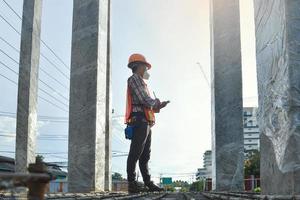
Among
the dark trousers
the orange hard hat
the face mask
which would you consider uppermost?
the orange hard hat

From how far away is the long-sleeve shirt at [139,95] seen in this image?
5.25 meters

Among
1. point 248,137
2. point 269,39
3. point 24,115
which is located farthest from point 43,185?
point 248,137

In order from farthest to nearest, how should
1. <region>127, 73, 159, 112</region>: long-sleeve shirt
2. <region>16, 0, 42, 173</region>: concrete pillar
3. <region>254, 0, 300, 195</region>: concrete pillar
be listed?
<region>16, 0, 42, 173</region>: concrete pillar < <region>127, 73, 159, 112</region>: long-sleeve shirt < <region>254, 0, 300, 195</region>: concrete pillar

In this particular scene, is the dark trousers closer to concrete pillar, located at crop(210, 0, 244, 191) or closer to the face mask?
the face mask

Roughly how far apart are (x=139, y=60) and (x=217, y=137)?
3723mm

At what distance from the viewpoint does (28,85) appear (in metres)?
11.3

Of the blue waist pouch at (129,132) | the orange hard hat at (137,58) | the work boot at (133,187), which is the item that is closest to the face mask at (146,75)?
the orange hard hat at (137,58)

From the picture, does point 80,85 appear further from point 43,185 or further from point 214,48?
point 43,185

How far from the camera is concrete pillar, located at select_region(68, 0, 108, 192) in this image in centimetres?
686

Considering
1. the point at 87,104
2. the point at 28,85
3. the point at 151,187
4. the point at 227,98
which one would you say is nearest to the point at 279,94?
the point at 151,187

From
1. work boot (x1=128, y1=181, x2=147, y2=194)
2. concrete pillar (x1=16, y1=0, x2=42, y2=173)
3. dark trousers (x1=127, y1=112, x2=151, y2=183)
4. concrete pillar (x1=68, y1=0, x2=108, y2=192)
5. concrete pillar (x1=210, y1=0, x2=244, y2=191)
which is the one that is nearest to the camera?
dark trousers (x1=127, y1=112, x2=151, y2=183)

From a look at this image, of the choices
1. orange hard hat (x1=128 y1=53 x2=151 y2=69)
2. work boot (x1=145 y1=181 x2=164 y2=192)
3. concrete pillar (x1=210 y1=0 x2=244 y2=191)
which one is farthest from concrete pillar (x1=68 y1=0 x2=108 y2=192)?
concrete pillar (x1=210 y1=0 x2=244 y2=191)

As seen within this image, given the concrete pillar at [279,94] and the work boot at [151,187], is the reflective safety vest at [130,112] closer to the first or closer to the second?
the work boot at [151,187]

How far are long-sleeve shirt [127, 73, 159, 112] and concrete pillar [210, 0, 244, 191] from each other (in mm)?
3632
